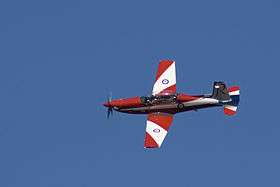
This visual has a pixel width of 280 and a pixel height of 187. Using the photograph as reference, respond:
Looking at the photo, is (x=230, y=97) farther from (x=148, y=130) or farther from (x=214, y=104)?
(x=148, y=130)

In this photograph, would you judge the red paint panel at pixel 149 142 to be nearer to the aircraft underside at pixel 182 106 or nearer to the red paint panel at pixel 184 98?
the aircraft underside at pixel 182 106

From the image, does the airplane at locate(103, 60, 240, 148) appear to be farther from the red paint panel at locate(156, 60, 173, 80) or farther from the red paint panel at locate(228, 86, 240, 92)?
the red paint panel at locate(156, 60, 173, 80)

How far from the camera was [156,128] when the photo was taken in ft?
265

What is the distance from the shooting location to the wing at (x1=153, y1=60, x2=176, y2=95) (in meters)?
84.6

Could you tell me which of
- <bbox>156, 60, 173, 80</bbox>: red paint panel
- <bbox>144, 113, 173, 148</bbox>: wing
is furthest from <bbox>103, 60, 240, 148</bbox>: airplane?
<bbox>156, 60, 173, 80</bbox>: red paint panel

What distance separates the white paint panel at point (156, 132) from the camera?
79.5m

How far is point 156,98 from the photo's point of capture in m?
83.2

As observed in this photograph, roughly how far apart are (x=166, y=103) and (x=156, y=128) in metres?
2.84

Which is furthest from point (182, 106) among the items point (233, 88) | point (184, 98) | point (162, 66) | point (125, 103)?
point (162, 66)

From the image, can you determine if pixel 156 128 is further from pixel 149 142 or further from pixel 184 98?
pixel 184 98

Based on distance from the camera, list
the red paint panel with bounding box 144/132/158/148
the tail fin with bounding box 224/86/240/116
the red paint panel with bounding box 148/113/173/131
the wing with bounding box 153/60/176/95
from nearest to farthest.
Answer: the red paint panel with bounding box 144/132/158/148, the red paint panel with bounding box 148/113/173/131, the tail fin with bounding box 224/86/240/116, the wing with bounding box 153/60/176/95

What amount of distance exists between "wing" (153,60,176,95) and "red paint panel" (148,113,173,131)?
237 centimetres

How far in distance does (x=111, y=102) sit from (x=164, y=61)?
6097mm

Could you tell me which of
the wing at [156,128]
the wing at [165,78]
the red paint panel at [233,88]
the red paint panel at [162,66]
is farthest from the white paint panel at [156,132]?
the red paint panel at [233,88]
